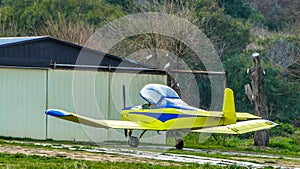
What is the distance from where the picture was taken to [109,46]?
5134cm

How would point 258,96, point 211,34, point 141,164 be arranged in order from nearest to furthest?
point 141,164 < point 258,96 < point 211,34

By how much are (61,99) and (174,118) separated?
17.3 ft

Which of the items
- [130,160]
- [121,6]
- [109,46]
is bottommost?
[130,160]

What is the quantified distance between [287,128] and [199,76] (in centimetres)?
1251

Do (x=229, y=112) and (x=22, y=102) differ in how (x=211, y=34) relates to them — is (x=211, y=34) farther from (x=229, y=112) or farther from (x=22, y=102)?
(x=229, y=112)

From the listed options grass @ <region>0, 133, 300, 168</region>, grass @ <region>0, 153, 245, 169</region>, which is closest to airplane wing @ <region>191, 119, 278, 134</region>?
grass @ <region>0, 133, 300, 168</region>

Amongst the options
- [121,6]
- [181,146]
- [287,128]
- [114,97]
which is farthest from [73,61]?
[121,6]

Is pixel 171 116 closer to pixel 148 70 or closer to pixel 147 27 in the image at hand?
pixel 148 70

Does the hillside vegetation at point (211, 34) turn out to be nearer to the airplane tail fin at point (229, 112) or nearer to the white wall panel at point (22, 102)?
the airplane tail fin at point (229, 112)

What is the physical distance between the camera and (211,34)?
54.0 m

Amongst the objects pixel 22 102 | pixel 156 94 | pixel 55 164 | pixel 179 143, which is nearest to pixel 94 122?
pixel 156 94

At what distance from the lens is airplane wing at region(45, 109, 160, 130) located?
75.5 feet

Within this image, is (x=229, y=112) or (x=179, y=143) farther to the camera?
(x=179, y=143)

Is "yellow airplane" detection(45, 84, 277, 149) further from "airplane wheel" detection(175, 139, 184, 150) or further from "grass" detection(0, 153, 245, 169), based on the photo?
"grass" detection(0, 153, 245, 169)
